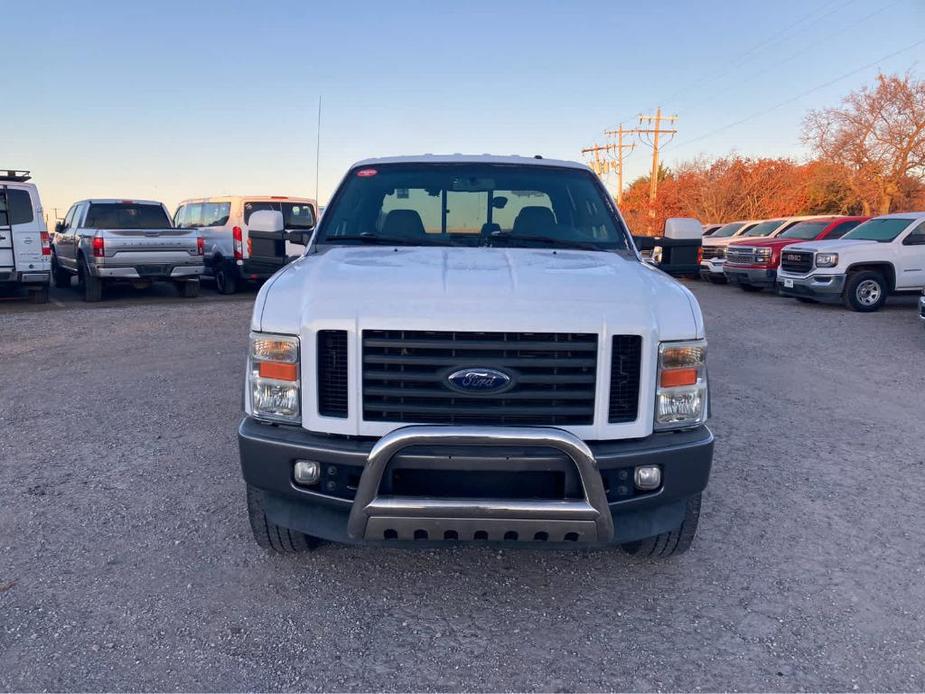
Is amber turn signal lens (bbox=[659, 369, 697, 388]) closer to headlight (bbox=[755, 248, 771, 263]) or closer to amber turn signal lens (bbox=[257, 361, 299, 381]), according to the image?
amber turn signal lens (bbox=[257, 361, 299, 381])

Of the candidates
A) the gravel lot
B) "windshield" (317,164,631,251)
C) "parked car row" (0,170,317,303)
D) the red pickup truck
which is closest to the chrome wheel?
the red pickup truck

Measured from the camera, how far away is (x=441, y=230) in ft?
14.2

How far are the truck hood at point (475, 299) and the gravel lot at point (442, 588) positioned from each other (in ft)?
4.04

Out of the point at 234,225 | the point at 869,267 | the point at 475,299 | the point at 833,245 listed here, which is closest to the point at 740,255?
the point at 833,245

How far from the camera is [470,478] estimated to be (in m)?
2.90

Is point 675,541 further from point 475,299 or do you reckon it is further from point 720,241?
point 720,241

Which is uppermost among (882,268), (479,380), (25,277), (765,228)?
(765,228)

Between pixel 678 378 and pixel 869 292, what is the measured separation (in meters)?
12.2

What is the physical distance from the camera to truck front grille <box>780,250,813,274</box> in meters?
13.6

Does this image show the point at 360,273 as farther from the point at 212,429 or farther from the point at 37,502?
the point at 212,429

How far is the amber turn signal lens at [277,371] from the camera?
2965 millimetres

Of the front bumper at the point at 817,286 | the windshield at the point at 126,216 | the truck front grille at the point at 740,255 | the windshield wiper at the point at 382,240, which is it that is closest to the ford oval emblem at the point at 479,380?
the windshield wiper at the point at 382,240

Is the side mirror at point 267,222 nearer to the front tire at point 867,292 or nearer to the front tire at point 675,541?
the front tire at point 675,541

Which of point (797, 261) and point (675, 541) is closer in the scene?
point (675, 541)
